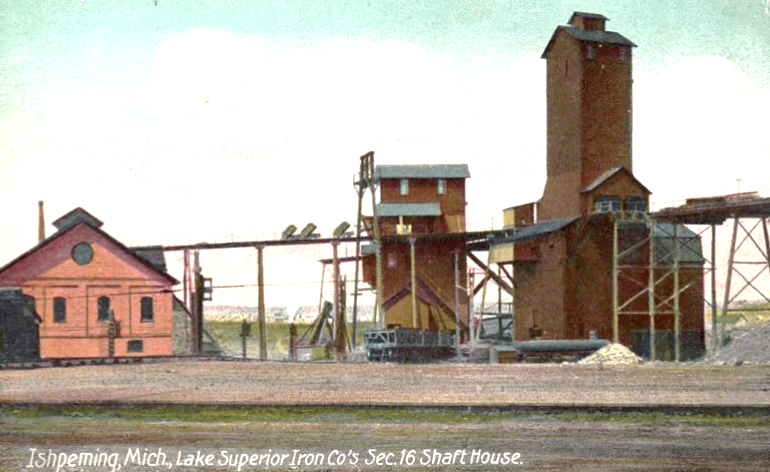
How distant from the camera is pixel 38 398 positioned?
19188 mm

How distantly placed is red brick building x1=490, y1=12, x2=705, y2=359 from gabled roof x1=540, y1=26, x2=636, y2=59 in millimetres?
47

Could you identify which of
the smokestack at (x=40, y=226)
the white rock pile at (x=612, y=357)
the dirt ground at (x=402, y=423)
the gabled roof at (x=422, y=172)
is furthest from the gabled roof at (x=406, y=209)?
the dirt ground at (x=402, y=423)

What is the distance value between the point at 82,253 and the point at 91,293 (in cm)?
168

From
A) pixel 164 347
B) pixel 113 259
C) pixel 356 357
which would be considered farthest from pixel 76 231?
pixel 356 357

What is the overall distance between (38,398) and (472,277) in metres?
30.7

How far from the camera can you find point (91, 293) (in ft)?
122

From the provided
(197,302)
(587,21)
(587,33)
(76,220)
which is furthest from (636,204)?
(76,220)

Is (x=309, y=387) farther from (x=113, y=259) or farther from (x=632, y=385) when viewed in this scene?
(x=113, y=259)

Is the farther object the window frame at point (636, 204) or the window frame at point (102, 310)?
the window frame at point (636, 204)

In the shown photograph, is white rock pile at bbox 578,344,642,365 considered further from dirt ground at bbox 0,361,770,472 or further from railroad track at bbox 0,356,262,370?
railroad track at bbox 0,356,262,370

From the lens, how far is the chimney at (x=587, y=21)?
40469 mm

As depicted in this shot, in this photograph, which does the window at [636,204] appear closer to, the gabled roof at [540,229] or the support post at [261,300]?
the gabled roof at [540,229]

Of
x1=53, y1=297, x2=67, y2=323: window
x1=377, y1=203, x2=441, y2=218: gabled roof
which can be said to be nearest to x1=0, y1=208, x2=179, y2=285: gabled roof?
x1=53, y1=297, x2=67, y2=323: window

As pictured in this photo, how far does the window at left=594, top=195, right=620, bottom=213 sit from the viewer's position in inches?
1560
